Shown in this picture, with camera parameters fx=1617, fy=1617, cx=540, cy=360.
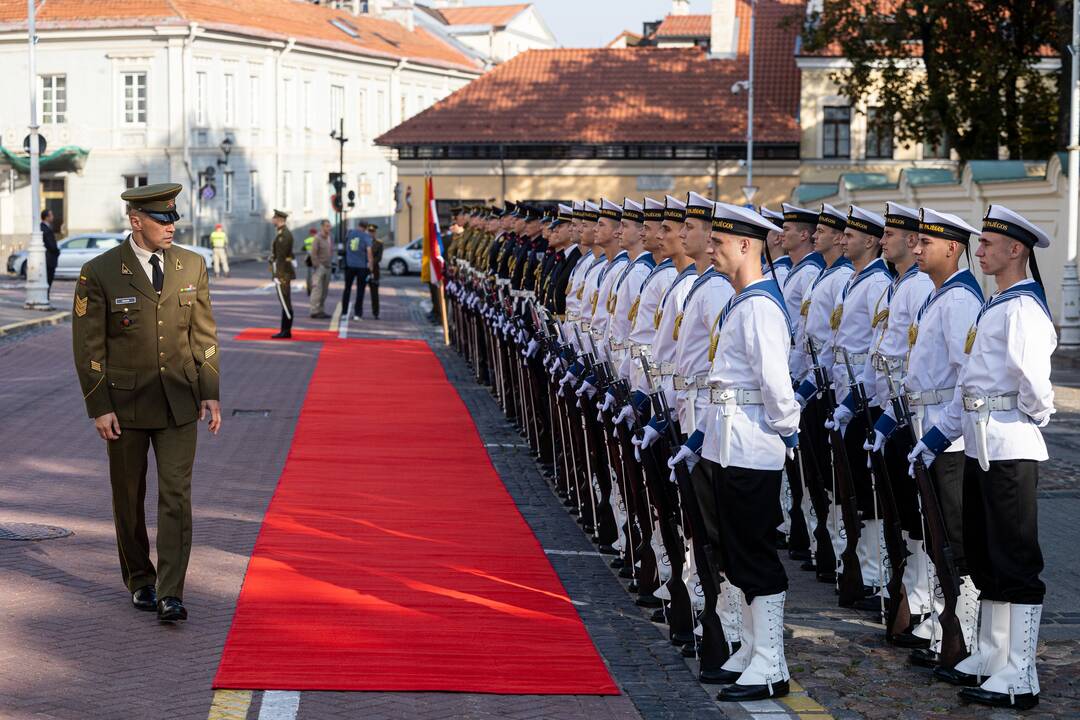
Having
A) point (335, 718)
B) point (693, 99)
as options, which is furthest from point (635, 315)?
point (693, 99)

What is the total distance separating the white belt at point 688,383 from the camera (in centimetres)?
723

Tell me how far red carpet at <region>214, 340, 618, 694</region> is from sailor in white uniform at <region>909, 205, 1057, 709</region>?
1.67m

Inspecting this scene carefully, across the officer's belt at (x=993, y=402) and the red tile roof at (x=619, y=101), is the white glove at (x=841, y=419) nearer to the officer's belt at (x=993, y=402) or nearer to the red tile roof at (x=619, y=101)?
the officer's belt at (x=993, y=402)

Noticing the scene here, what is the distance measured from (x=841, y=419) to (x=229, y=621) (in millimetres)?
3309

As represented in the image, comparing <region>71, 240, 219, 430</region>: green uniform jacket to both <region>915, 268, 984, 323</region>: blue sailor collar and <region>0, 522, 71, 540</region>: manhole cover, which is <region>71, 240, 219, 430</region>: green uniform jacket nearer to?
<region>0, 522, 71, 540</region>: manhole cover

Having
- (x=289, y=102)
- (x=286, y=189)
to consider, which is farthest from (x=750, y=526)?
(x=289, y=102)

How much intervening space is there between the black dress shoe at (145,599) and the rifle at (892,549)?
3.63m

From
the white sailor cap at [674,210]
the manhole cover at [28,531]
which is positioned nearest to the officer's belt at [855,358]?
the white sailor cap at [674,210]

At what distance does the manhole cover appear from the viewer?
9.83 metres

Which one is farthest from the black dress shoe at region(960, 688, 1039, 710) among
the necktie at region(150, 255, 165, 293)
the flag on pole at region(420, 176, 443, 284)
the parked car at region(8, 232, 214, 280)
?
the parked car at region(8, 232, 214, 280)

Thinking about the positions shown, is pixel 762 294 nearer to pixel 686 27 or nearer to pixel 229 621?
pixel 229 621

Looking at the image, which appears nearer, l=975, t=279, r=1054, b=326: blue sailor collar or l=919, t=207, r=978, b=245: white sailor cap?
l=975, t=279, r=1054, b=326: blue sailor collar

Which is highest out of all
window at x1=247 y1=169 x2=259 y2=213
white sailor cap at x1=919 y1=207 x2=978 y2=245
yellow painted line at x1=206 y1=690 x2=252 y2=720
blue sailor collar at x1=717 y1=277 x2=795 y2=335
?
window at x1=247 y1=169 x2=259 y2=213

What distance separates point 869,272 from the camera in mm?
8875
